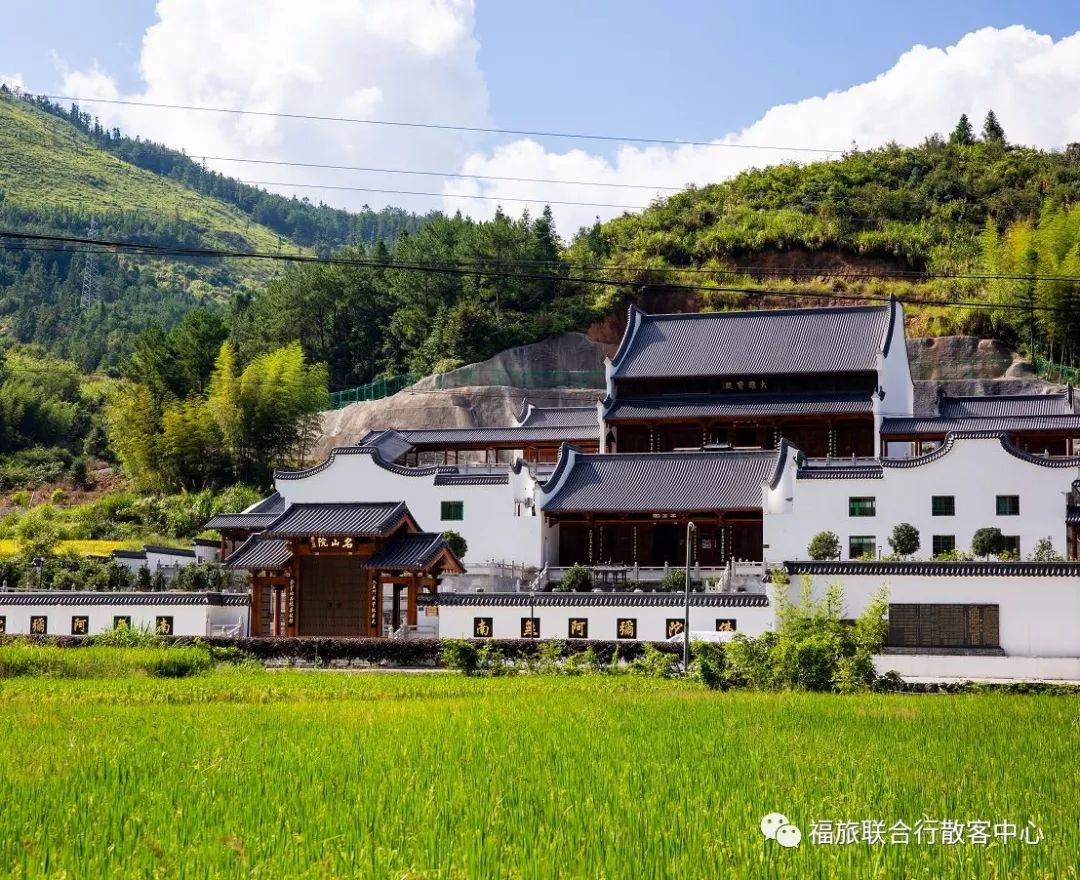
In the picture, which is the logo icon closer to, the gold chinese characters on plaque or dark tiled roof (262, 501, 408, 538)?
dark tiled roof (262, 501, 408, 538)

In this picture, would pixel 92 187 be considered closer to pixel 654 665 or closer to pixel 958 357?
pixel 958 357

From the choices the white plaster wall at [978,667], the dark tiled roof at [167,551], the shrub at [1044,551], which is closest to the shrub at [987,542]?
the shrub at [1044,551]

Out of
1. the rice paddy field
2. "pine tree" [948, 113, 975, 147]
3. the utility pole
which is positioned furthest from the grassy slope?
the rice paddy field

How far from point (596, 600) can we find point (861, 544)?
27.1 ft

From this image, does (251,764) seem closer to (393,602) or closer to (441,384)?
(393,602)

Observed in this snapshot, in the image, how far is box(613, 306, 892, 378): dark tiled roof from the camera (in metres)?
41.2

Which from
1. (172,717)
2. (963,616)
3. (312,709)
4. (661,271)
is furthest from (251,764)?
(661,271)

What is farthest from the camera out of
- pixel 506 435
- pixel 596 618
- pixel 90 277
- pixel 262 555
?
pixel 90 277

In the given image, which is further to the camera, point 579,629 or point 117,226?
point 117,226

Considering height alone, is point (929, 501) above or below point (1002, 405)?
below

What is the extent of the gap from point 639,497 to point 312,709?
19996 mm

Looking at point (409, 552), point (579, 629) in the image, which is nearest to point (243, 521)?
point (409, 552)

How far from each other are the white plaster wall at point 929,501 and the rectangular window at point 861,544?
10 centimetres

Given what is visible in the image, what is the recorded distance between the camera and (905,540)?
31.5 meters
